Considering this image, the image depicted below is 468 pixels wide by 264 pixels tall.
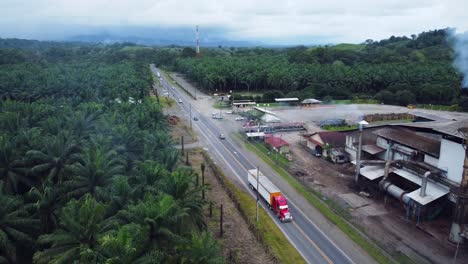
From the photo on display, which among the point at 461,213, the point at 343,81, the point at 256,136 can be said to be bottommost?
the point at 256,136

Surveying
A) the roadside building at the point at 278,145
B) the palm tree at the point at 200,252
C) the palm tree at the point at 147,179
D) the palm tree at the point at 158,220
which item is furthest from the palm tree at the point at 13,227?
the roadside building at the point at 278,145

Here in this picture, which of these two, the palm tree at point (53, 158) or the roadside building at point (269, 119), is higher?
the palm tree at point (53, 158)

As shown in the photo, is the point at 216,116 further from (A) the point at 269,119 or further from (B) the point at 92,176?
A: (B) the point at 92,176

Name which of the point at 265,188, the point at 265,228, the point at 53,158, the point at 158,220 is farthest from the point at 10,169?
the point at 265,188

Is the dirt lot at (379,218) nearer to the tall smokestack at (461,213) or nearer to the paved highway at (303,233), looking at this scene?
the tall smokestack at (461,213)

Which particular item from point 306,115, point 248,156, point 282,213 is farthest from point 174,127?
point 282,213

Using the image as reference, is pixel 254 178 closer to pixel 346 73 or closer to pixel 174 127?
pixel 174 127
